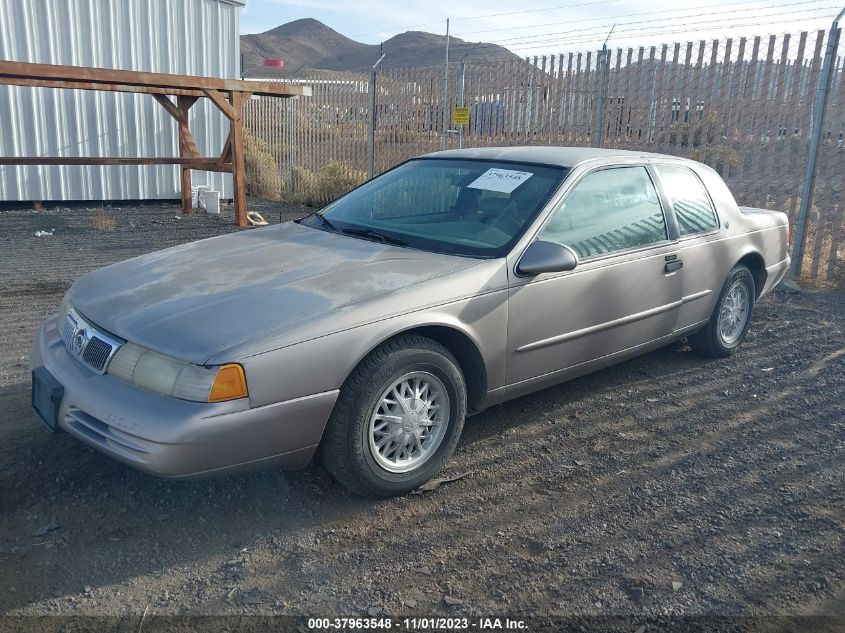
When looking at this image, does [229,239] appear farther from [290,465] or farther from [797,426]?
[797,426]

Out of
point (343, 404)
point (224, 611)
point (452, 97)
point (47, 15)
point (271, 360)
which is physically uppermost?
point (47, 15)

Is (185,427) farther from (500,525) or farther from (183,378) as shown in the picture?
(500,525)

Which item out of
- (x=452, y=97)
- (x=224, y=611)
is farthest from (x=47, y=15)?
(x=224, y=611)

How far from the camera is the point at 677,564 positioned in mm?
2971

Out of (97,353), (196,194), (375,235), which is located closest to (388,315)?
(375,235)

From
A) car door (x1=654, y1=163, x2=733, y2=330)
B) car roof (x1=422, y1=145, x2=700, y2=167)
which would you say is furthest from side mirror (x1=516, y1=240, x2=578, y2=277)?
car door (x1=654, y1=163, x2=733, y2=330)

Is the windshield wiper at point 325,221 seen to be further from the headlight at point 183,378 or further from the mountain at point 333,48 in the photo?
the mountain at point 333,48

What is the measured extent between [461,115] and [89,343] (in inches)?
346

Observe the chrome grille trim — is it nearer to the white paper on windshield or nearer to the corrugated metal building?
the white paper on windshield

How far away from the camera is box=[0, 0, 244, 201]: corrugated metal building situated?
11406 millimetres

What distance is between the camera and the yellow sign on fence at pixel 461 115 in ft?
36.4

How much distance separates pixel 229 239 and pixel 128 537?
6.25 ft

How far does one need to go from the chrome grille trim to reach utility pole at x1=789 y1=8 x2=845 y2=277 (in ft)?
24.4

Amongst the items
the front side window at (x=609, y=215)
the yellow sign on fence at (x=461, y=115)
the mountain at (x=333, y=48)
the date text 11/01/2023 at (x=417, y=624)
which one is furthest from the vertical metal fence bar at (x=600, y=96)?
the mountain at (x=333, y=48)
